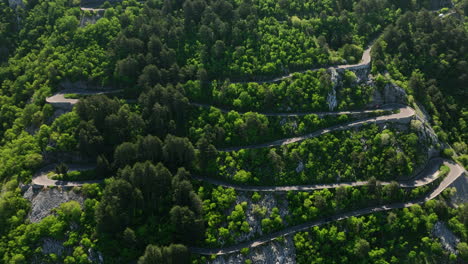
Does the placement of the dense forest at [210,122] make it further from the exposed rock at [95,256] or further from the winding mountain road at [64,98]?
the winding mountain road at [64,98]

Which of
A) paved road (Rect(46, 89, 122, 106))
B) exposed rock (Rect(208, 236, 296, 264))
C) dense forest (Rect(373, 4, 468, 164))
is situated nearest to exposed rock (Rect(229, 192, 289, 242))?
exposed rock (Rect(208, 236, 296, 264))

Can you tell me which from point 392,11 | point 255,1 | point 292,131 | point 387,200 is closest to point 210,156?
point 292,131

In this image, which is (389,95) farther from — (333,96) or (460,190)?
(460,190)

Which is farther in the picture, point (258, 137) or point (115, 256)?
point (258, 137)

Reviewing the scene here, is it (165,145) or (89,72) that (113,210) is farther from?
(89,72)

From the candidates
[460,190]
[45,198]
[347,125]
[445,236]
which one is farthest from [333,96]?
[45,198]

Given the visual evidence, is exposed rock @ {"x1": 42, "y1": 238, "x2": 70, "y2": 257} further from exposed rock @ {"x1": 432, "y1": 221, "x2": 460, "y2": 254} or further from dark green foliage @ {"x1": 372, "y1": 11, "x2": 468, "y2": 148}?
dark green foliage @ {"x1": 372, "y1": 11, "x2": 468, "y2": 148}

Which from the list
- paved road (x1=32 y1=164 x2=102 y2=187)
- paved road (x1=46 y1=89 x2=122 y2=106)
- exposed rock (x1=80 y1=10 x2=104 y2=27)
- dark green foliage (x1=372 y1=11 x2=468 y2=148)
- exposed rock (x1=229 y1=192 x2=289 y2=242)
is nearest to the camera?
exposed rock (x1=229 y1=192 x2=289 y2=242)
